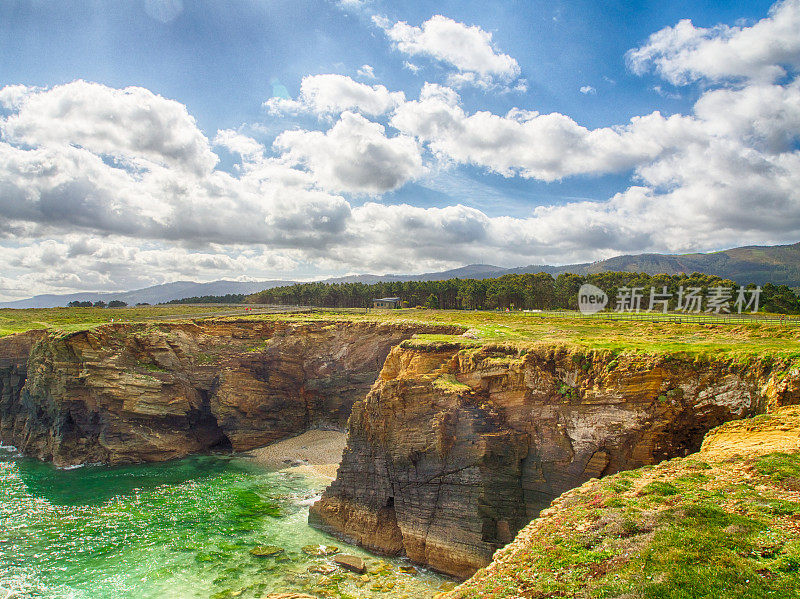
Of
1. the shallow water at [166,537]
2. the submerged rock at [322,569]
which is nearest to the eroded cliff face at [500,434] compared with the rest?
the shallow water at [166,537]

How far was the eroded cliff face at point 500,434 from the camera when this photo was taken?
2203 cm

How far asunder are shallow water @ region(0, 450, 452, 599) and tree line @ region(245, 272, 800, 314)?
69500mm

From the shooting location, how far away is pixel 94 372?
46.2m

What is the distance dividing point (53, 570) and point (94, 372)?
2523 cm

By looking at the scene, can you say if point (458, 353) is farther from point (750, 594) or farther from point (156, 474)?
point (156, 474)

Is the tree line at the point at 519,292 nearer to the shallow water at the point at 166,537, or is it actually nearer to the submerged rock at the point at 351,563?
the shallow water at the point at 166,537

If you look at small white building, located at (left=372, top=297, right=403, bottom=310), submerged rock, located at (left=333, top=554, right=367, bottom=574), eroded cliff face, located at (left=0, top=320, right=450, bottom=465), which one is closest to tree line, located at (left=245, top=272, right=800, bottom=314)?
small white building, located at (left=372, top=297, right=403, bottom=310)

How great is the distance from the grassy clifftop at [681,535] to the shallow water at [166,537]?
12.9 m

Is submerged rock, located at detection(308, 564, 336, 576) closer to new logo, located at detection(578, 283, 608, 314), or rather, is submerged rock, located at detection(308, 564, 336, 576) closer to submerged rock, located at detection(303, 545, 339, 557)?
submerged rock, located at detection(303, 545, 339, 557)

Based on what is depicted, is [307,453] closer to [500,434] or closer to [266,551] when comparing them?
[266,551]

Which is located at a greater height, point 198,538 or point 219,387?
point 219,387

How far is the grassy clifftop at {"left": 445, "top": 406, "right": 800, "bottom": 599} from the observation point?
978 cm

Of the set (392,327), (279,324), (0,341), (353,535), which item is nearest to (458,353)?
(353,535)

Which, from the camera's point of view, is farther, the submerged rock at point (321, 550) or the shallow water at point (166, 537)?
the submerged rock at point (321, 550)
